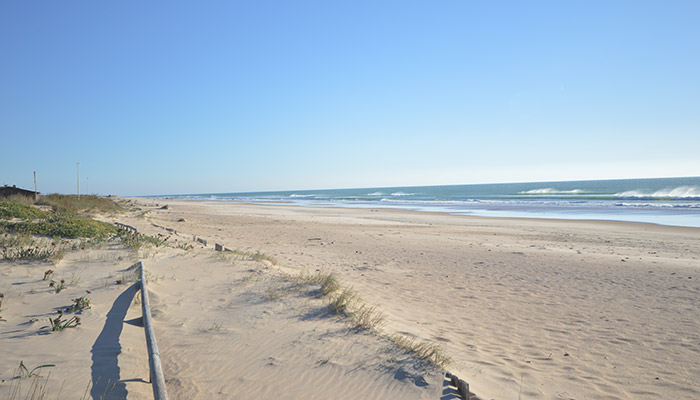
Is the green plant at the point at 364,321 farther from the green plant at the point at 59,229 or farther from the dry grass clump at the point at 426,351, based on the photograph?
the green plant at the point at 59,229

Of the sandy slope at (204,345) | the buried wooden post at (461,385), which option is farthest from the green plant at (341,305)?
the buried wooden post at (461,385)

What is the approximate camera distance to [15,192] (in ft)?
81.0

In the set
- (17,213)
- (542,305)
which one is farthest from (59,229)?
(542,305)

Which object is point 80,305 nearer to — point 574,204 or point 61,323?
point 61,323

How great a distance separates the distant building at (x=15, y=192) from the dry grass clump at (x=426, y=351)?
27808mm

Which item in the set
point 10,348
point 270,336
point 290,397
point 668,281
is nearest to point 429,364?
point 290,397

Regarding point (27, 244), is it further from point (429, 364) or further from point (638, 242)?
point (638, 242)

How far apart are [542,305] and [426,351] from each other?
3.92 meters

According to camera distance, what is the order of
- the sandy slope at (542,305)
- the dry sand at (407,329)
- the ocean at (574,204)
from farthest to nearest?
the ocean at (574,204) → the sandy slope at (542,305) → the dry sand at (407,329)

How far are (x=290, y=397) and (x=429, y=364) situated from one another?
1.59m

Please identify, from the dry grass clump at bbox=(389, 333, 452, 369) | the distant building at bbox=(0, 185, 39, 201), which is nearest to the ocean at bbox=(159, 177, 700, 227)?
the dry grass clump at bbox=(389, 333, 452, 369)

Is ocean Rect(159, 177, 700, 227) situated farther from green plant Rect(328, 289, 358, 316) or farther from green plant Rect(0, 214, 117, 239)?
green plant Rect(0, 214, 117, 239)

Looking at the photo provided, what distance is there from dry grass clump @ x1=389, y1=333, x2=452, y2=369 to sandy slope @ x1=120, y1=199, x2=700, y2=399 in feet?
0.68

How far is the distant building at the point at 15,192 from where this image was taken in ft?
78.6
